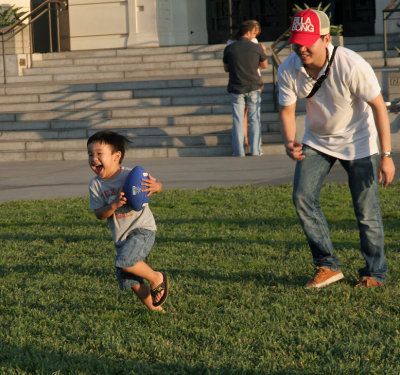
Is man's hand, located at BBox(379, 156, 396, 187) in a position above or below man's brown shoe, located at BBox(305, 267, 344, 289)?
Result: above

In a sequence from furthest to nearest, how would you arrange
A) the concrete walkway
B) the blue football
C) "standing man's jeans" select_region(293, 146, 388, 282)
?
the concrete walkway → "standing man's jeans" select_region(293, 146, 388, 282) → the blue football

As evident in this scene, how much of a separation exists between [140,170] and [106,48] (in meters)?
18.9

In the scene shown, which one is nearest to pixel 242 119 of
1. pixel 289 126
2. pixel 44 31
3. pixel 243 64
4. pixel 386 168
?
pixel 243 64

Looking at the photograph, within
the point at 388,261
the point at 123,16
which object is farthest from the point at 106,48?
the point at 388,261

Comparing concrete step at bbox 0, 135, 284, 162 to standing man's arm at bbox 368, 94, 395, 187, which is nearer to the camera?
standing man's arm at bbox 368, 94, 395, 187

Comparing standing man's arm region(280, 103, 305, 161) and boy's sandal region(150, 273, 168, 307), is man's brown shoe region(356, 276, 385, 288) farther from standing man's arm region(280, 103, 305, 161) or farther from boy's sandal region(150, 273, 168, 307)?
boy's sandal region(150, 273, 168, 307)

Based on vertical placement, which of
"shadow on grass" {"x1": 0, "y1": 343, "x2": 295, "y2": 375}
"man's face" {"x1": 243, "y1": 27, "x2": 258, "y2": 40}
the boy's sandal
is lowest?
"shadow on grass" {"x1": 0, "y1": 343, "x2": 295, "y2": 375}

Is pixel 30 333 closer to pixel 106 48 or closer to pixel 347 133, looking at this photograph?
pixel 347 133

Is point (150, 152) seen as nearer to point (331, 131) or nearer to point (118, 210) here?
point (331, 131)

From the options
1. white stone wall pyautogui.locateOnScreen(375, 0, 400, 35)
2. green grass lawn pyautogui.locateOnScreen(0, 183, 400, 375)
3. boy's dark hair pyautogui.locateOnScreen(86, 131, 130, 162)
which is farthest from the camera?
white stone wall pyautogui.locateOnScreen(375, 0, 400, 35)

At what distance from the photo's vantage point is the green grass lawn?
409cm

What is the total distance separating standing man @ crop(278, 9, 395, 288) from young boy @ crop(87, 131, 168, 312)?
1118 millimetres

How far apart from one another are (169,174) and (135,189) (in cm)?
790

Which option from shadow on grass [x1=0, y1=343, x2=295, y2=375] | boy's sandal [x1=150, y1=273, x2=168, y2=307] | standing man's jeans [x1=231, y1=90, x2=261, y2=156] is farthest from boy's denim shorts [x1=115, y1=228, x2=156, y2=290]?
standing man's jeans [x1=231, y1=90, x2=261, y2=156]
